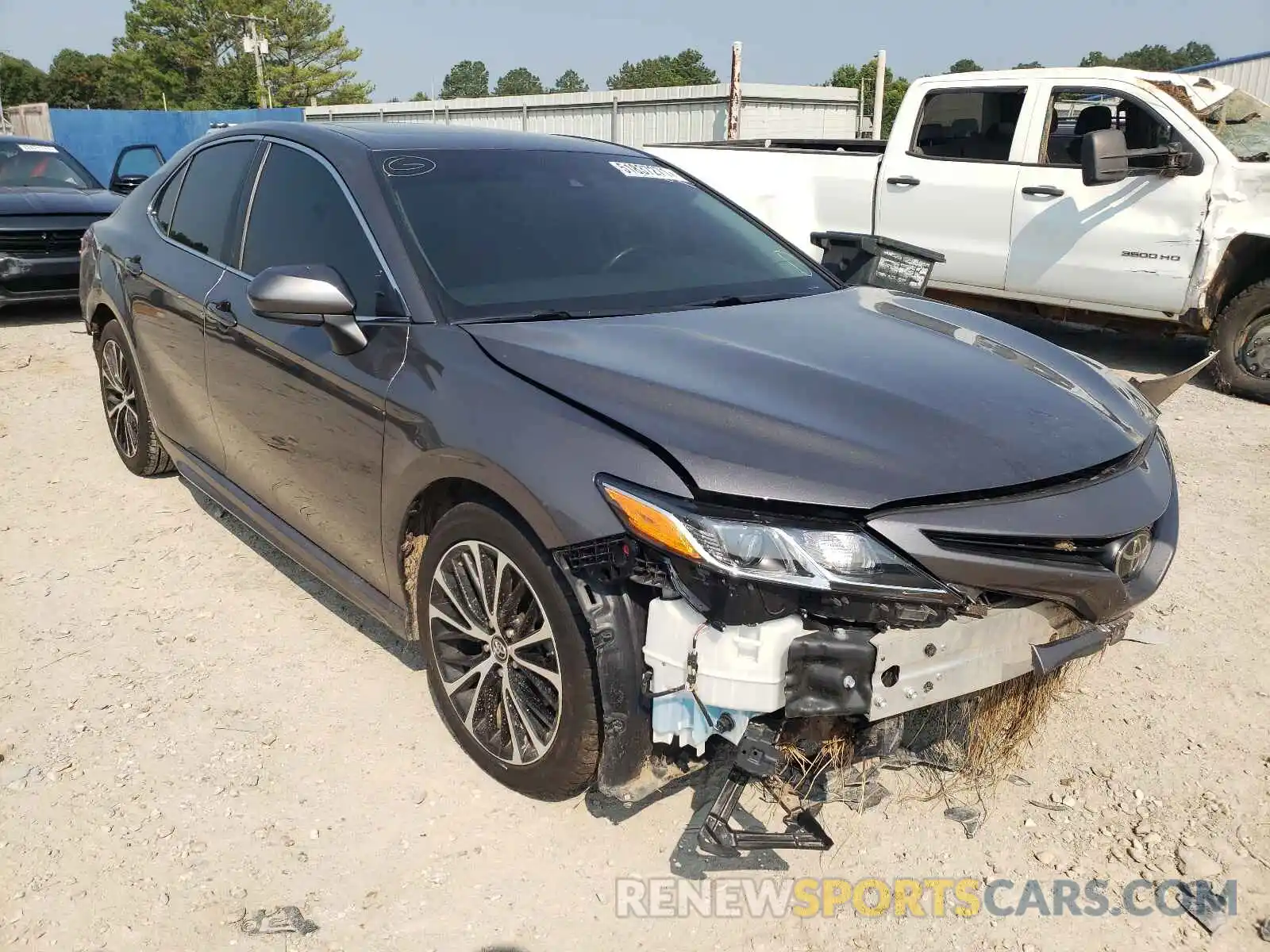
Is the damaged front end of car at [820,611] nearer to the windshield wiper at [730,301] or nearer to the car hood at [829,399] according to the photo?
the car hood at [829,399]

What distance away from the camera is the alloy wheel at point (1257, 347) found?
649 centimetres

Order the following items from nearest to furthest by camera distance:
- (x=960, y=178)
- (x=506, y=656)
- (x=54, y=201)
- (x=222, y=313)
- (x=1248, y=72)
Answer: (x=506, y=656)
(x=222, y=313)
(x=960, y=178)
(x=54, y=201)
(x=1248, y=72)

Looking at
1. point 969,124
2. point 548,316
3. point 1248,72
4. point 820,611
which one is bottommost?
point 820,611

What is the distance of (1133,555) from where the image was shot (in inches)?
94.5

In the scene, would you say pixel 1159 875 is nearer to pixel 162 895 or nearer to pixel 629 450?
pixel 629 450

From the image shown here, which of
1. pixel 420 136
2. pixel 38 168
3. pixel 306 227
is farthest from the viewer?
pixel 38 168

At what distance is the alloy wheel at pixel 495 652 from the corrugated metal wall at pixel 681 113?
51.6 ft

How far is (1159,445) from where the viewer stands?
2.83 m

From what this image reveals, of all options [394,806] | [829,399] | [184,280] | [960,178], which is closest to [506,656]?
[394,806]

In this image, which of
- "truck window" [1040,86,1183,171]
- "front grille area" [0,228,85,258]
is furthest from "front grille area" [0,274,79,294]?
"truck window" [1040,86,1183,171]

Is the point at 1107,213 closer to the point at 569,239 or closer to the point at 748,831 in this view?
the point at 569,239

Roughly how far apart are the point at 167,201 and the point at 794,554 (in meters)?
3.60

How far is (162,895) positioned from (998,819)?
6.89ft

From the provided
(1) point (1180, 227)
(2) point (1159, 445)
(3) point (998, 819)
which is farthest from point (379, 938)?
(1) point (1180, 227)
